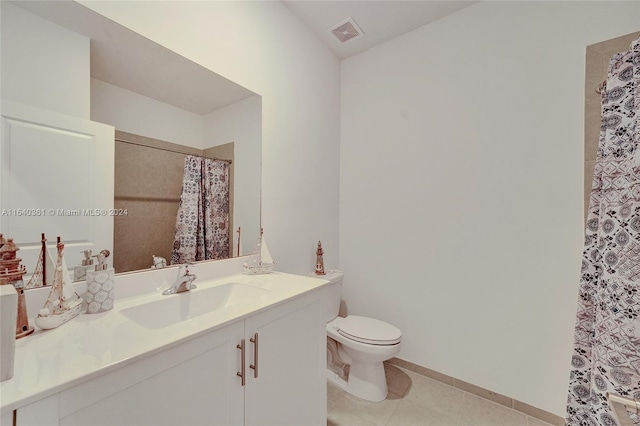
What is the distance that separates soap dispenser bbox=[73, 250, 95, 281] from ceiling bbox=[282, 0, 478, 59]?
1855mm

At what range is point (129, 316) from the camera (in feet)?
2.85

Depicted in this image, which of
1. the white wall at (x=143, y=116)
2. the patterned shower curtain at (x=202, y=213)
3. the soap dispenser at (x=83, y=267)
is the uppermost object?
the white wall at (x=143, y=116)

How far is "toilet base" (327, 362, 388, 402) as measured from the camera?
1.62 metres

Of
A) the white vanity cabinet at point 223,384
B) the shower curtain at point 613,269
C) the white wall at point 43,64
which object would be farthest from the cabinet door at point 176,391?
the shower curtain at point 613,269

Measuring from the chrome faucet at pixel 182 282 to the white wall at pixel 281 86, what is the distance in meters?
0.57

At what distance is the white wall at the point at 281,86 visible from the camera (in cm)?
117

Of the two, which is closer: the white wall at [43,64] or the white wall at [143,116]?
the white wall at [43,64]

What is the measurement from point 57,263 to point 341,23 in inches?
83.5

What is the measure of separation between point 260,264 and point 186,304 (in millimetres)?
434

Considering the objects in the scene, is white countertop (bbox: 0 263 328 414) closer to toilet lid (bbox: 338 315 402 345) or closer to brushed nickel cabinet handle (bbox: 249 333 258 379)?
brushed nickel cabinet handle (bbox: 249 333 258 379)

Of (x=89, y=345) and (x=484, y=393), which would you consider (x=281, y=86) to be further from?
(x=484, y=393)

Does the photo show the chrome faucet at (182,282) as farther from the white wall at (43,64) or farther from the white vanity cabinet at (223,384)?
the white wall at (43,64)

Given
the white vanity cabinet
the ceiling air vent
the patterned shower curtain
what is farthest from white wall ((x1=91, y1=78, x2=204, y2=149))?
the ceiling air vent

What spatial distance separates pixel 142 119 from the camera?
106 centimetres
